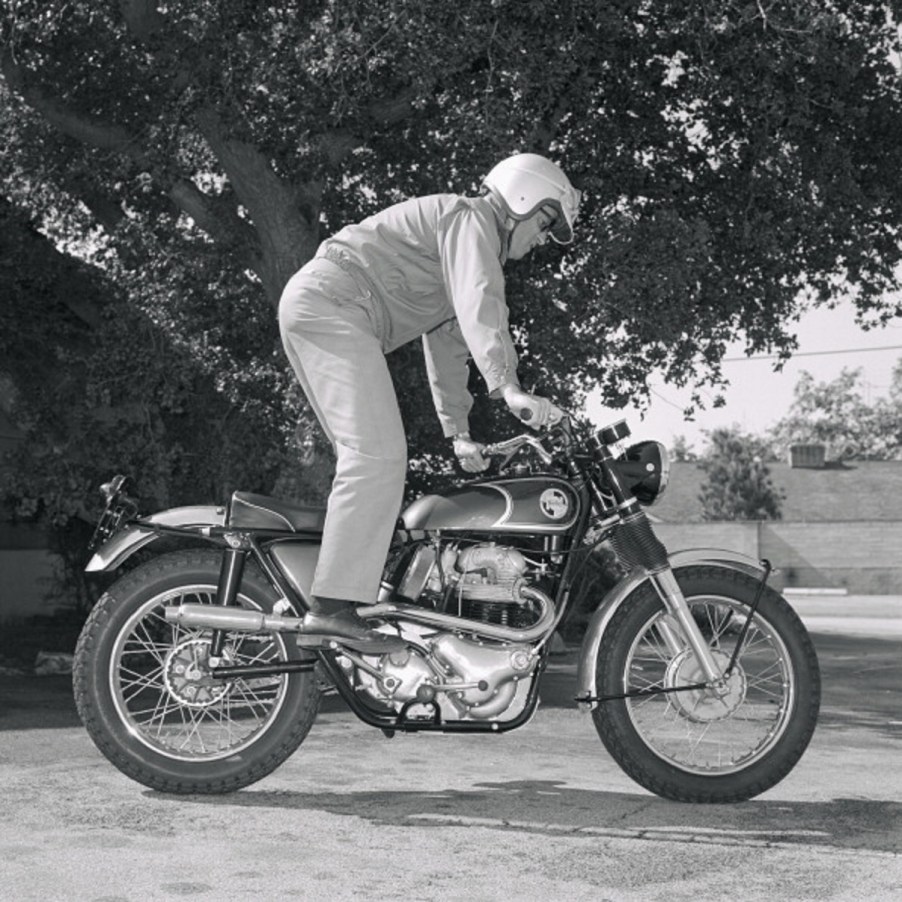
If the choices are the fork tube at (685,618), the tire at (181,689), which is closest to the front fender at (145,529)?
the tire at (181,689)

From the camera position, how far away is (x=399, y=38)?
37.0 ft

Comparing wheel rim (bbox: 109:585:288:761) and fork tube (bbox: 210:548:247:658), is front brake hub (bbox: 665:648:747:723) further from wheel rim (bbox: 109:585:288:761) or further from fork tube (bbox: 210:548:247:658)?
fork tube (bbox: 210:548:247:658)

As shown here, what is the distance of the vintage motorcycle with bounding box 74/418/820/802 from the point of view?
507cm

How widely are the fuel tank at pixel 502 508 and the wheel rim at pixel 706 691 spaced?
1.76 ft

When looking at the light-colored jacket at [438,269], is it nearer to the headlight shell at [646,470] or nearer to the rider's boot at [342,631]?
the headlight shell at [646,470]

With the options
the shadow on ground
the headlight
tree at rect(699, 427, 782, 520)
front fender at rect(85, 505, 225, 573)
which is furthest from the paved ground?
tree at rect(699, 427, 782, 520)

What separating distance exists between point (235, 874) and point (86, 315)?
487 inches

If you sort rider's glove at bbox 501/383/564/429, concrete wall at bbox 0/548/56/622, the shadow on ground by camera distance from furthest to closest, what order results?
concrete wall at bbox 0/548/56/622
rider's glove at bbox 501/383/564/429
the shadow on ground

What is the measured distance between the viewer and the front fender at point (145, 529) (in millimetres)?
5336

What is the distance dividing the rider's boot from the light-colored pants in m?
0.06

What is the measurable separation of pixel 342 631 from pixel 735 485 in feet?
182

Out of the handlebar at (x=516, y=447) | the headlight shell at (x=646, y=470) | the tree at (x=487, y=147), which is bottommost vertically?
the headlight shell at (x=646, y=470)

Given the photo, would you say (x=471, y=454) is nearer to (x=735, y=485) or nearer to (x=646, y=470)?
(x=646, y=470)

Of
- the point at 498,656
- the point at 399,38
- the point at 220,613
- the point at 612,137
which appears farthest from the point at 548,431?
the point at 612,137
